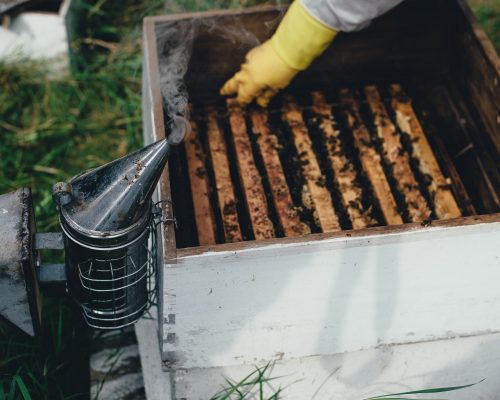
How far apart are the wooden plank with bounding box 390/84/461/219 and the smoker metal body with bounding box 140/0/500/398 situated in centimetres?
19

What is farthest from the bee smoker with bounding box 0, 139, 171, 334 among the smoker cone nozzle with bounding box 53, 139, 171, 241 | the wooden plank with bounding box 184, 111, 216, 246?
the wooden plank with bounding box 184, 111, 216, 246

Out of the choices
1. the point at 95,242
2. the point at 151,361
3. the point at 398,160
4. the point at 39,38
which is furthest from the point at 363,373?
the point at 39,38

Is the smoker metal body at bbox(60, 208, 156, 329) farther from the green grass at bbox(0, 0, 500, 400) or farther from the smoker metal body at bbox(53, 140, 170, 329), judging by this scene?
the green grass at bbox(0, 0, 500, 400)

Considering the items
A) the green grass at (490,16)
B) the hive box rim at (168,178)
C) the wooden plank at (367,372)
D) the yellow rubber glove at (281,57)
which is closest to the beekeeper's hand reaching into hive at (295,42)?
the yellow rubber glove at (281,57)

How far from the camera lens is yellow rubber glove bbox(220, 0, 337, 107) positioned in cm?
240

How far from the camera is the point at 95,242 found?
175cm

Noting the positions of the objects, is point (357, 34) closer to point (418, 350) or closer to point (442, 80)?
point (442, 80)

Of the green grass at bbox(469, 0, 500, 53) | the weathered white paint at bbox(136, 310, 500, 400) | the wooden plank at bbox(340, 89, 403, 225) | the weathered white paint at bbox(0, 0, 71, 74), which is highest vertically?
the green grass at bbox(469, 0, 500, 53)

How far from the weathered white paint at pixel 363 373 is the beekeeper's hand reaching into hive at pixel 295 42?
1105mm

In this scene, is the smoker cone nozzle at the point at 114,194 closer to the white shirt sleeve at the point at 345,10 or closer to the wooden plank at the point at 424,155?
the white shirt sleeve at the point at 345,10

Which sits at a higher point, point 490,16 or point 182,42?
point 182,42

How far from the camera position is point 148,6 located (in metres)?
3.86

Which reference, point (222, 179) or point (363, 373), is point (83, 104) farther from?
point (363, 373)

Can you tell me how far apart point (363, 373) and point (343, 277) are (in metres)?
0.51
